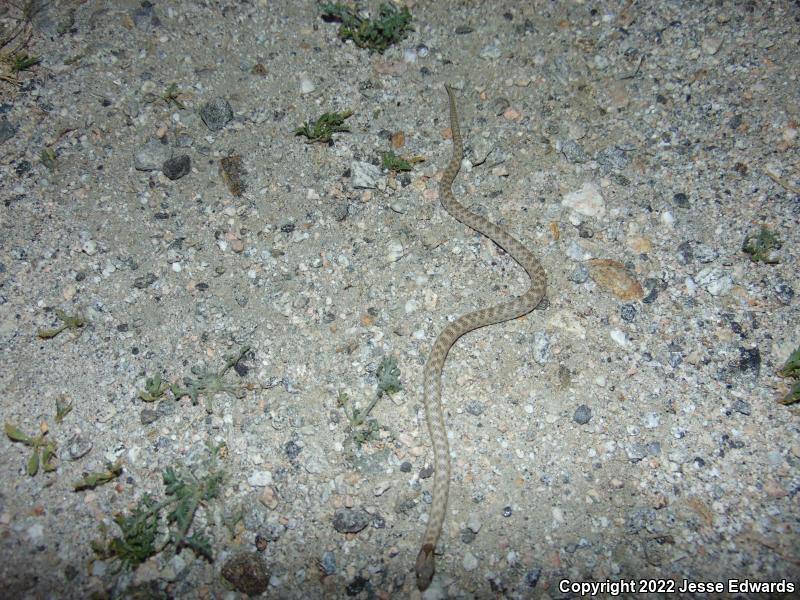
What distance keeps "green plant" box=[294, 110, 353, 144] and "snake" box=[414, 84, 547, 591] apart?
4.54 feet

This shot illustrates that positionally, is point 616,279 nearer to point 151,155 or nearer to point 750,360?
point 750,360

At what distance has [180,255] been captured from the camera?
19.3ft

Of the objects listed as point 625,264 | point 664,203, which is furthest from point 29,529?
point 664,203

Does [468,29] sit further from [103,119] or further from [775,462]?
[775,462]

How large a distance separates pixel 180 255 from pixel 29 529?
2.87 metres

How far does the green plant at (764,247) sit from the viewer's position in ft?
18.6

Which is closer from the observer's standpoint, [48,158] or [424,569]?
[424,569]

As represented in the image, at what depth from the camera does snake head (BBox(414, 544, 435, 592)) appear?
454 centimetres

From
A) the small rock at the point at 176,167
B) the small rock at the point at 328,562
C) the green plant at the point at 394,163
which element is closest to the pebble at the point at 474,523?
the small rock at the point at 328,562

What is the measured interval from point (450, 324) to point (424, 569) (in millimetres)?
2305

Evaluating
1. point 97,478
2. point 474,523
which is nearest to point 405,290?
point 474,523

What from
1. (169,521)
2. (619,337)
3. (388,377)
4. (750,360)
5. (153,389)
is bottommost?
(169,521)

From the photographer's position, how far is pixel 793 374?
518 cm

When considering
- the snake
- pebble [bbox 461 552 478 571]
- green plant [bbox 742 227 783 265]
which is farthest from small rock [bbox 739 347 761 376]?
pebble [bbox 461 552 478 571]
